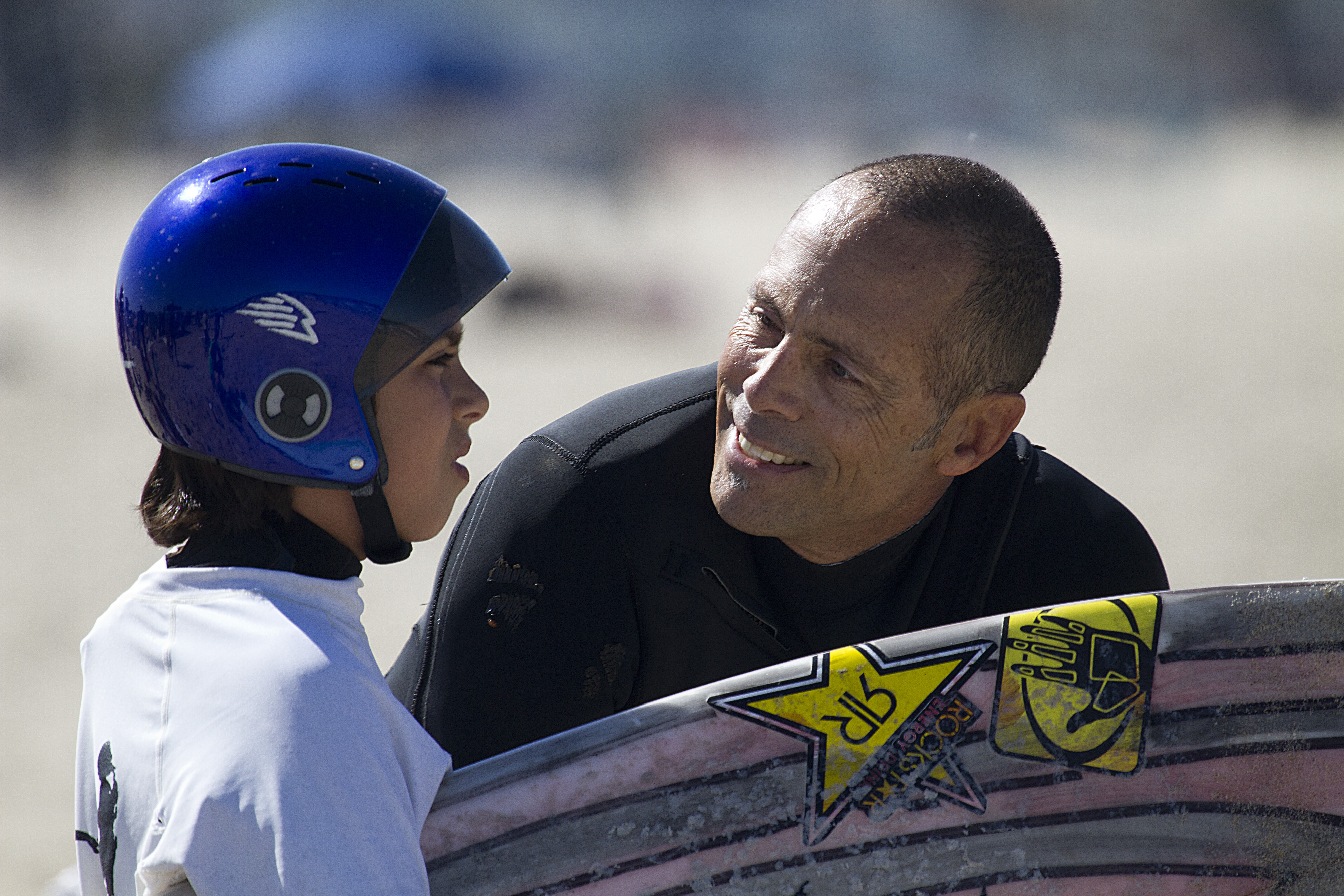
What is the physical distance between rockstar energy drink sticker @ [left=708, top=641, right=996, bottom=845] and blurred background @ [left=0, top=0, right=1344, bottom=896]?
3.35 meters

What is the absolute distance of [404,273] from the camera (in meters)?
1.78

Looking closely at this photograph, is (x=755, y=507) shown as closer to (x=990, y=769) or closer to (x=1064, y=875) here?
→ (x=990, y=769)

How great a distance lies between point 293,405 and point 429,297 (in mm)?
268

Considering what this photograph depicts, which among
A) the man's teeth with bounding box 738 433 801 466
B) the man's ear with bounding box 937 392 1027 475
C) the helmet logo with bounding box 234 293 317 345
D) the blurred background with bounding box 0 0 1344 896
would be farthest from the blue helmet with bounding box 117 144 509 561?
the blurred background with bounding box 0 0 1344 896

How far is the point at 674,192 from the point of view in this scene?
27.7m

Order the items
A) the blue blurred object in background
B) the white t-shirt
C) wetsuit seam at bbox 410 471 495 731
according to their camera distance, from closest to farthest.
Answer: the white t-shirt < wetsuit seam at bbox 410 471 495 731 < the blue blurred object in background

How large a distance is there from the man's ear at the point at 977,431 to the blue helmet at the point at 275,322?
1.04 m

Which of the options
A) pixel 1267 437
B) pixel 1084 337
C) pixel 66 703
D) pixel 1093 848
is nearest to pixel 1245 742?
pixel 1093 848

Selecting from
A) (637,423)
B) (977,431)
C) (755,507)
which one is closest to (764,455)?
(755,507)

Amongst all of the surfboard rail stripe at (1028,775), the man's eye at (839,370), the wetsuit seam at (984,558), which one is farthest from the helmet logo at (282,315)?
the wetsuit seam at (984,558)

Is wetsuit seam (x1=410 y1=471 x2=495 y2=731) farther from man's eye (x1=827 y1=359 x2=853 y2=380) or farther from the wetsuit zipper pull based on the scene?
man's eye (x1=827 y1=359 x2=853 y2=380)

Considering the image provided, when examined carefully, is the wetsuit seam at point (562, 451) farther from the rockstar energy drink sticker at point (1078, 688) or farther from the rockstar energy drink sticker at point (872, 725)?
the rockstar energy drink sticker at point (1078, 688)

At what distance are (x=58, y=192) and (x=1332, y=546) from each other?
27.0 meters

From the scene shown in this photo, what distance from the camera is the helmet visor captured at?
174cm
